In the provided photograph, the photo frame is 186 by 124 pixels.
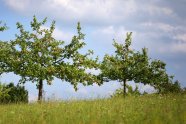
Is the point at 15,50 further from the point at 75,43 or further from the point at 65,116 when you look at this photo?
the point at 65,116

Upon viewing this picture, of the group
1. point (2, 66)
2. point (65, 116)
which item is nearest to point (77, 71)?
point (2, 66)

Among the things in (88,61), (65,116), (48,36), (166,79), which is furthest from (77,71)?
(65,116)

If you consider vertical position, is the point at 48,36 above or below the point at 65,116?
above

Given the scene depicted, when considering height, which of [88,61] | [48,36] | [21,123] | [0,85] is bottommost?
[21,123]

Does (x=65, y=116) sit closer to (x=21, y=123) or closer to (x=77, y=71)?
(x=21, y=123)

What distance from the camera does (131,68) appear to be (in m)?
41.3

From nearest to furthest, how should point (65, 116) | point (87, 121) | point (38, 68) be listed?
point (87, 121), point (65, 116), point (38, 68)

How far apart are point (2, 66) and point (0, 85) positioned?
189 inches

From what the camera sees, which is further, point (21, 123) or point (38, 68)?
point (38, 68)

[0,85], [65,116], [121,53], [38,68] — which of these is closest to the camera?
[65,116]

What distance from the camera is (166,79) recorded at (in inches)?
1694

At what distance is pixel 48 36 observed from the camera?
117 feet

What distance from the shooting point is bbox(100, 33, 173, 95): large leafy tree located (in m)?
40.7

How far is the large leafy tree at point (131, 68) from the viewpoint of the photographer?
40.7 m
